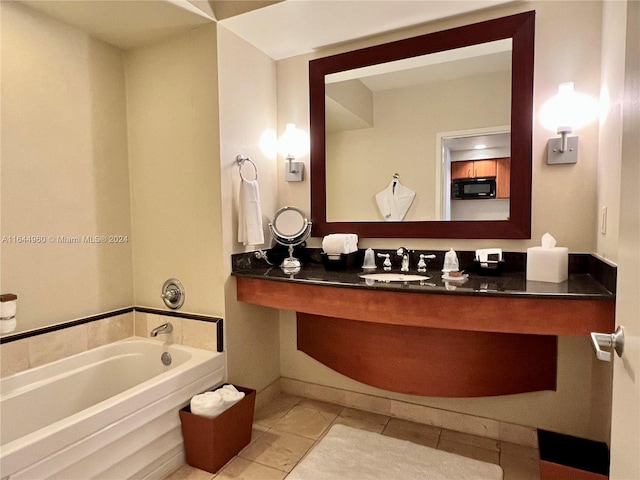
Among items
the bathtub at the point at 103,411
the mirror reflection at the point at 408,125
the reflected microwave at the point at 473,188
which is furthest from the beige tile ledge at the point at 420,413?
the reflected microwave at the point at 473,188

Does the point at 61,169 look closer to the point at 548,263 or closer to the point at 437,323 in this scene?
the point at 437,323

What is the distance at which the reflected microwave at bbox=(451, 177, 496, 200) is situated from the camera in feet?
6.43

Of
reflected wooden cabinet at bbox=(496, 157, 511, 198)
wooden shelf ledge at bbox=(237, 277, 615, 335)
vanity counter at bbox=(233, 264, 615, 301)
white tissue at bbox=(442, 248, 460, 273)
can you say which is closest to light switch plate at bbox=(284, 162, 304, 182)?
vanity counter at bbox=(233, 264, 615, 301)

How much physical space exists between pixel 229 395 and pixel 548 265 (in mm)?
1637

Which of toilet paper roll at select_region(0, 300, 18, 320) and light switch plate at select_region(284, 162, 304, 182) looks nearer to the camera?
toilet paper roll at select_region(0, 300, 18, 320)

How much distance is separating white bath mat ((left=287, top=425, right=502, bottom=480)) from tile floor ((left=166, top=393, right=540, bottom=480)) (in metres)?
0.06

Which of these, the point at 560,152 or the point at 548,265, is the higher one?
the point at 560,152

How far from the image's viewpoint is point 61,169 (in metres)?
1.98

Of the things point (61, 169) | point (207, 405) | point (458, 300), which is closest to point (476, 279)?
point (458, 300)

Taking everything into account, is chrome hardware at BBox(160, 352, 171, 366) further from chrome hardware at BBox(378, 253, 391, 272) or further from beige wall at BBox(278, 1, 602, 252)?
beige wall at BBox(278, 1, 602, 252)

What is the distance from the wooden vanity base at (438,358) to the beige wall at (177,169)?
82cm

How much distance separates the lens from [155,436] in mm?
1644

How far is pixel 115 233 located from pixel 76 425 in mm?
1252

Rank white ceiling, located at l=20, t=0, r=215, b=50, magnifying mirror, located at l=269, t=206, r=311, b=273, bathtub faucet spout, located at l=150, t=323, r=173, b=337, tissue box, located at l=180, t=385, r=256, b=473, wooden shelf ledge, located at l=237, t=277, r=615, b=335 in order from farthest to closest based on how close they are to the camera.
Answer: magnifying mirror, located at l=269, t=206, r=311, b=273 → bathtub faucet spout, located at l=150, t=323, r=173, b=337 → white ceiling, located at l=20, t=0, r=215, b=50 → tissue box, located at l=180, t=385, r=256, b=473 → wooden shelf ledge, located at l=237, t=277, r=615, b=335
